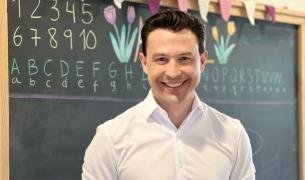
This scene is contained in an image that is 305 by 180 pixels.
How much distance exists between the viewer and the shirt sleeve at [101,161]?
4.51 ft

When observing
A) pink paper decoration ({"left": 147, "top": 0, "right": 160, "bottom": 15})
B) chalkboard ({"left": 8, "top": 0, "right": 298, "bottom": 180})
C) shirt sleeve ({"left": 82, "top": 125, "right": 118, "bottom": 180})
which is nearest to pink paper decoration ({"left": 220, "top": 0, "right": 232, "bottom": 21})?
chalkboard ({"left": 8, "top": 0, "right": 298, "bottom": 180})

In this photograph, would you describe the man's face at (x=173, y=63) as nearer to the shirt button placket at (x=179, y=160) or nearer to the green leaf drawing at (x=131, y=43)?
the shirt button placket at (x=179, y=160)

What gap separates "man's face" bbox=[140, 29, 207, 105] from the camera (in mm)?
1358

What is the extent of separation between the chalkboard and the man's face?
0.52m

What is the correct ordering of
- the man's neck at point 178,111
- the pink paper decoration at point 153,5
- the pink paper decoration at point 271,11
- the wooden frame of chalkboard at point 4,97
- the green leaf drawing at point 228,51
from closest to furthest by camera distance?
the man's neck at point 178,111, the wooden frame of chalkboard at point 4,97, the pink paper decoration at point 153,5, the green leaf drawing at point 228,51, the pink paper decoration at point 271,11

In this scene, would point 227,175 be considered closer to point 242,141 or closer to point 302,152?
point 242,141

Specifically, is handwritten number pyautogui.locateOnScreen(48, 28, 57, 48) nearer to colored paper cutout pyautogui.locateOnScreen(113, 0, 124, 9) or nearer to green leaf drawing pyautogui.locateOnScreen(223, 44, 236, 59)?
colored paper cutout pyautogui.locateOnScreen(113, 0, 124, 9)

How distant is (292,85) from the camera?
2605 mm

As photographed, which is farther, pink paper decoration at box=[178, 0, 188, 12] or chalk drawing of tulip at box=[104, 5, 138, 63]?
pink paper decoration at box=[178, 0, 188, 12]

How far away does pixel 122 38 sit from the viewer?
1.97m

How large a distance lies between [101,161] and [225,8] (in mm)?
1197

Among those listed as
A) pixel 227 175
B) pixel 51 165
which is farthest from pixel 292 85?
pixel 51 165

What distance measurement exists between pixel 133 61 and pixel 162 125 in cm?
61

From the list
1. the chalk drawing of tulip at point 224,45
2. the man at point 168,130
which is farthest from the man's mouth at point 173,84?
the chalk drawing of tulip at point 224,45
